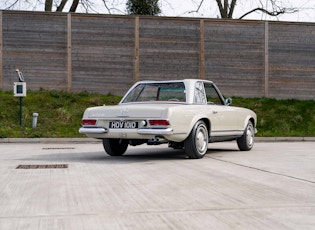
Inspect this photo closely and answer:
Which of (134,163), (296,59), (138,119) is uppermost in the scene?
(296,59)

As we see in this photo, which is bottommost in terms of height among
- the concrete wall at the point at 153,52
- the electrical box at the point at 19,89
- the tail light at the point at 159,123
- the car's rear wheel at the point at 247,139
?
the car's rear wheel at the point at 247,139

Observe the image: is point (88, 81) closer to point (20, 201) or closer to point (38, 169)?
point (38, 169)

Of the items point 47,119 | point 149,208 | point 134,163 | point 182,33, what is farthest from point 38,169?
point 182,33

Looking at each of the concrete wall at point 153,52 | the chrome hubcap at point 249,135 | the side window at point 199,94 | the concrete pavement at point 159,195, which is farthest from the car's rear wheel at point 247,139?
the concrete wall at point 153,52

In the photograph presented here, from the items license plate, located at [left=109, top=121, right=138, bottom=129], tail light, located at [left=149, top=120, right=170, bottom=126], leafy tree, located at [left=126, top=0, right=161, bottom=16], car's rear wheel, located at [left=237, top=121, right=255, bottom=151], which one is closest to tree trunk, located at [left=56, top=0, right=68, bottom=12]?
leafy tree, located at [left=126, top=0, right=161, bottom=16]

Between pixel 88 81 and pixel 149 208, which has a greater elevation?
pixel 88 81

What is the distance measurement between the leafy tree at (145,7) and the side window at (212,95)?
16.6m

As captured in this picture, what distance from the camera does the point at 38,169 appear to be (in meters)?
7.74

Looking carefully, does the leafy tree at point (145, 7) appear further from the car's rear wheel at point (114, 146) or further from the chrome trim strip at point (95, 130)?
the chrome trim strip at point (95, 130)

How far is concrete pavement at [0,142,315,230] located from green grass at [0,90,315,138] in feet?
25.8

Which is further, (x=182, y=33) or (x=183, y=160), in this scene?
(x=182, y=33)

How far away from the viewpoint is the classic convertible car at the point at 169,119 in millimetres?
8641

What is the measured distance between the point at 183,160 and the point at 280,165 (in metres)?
1.73

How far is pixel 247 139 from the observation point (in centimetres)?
1149
